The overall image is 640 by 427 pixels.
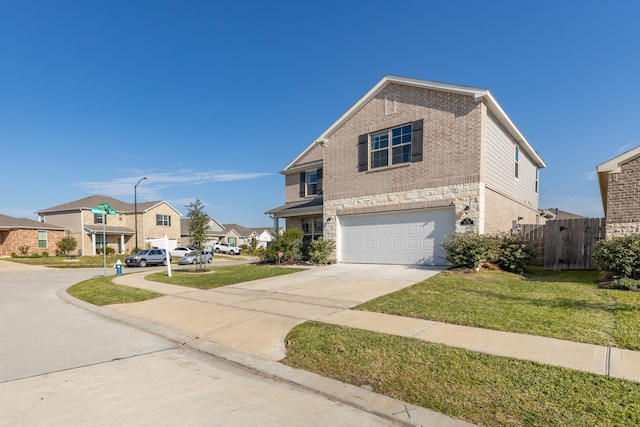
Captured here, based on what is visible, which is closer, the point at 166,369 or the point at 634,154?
the point at 166,369

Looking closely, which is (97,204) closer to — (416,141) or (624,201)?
(416,141)

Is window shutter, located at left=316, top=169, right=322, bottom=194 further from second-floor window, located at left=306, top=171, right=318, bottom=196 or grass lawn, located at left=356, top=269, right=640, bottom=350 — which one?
grass lawn, located at left=356, top=269, right=640, bottom=350

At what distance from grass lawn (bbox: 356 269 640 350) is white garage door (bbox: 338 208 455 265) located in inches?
119

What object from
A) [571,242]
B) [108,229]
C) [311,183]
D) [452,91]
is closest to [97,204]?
[108,229]

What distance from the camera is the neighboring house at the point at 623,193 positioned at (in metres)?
10.1

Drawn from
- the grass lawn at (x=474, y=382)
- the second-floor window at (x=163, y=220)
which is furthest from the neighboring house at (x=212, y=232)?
the grass lawn at (x=474, y=382)

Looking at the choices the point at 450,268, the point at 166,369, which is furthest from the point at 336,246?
the point at 166,369

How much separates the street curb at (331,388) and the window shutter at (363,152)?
36.7 feet

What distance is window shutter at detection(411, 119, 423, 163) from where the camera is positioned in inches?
544

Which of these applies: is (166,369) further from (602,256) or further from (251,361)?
(602,256)

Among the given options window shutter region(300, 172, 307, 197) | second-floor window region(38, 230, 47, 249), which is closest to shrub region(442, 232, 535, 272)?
window shutter region(300, 172, 307, 197)

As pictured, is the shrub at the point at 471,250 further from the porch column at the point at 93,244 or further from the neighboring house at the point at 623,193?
the porch column at the point at 93,244

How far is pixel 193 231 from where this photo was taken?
15.7m

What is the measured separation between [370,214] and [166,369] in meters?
11.8
